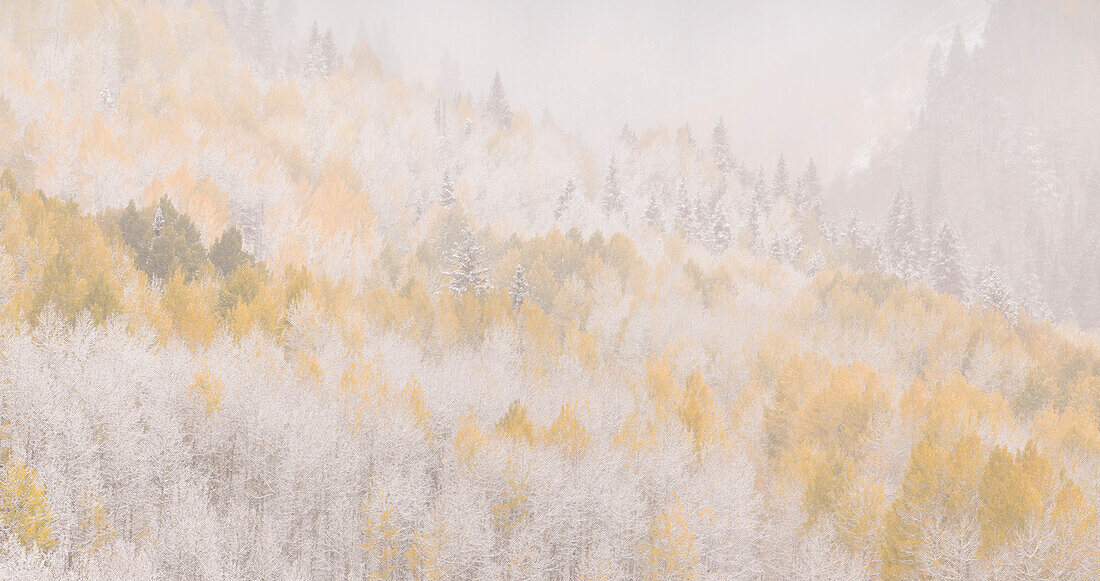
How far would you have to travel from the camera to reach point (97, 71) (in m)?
75.3

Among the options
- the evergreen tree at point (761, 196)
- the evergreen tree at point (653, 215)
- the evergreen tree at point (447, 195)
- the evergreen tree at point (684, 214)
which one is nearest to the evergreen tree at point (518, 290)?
the evergreen tree at point (447, 195)

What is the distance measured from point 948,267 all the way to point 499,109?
72.9m

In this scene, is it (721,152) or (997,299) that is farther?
(721,152)

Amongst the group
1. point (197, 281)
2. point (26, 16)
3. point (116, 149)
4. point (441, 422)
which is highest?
point (26, 16)

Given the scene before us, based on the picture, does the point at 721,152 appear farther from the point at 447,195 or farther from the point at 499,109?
the point at 447,195

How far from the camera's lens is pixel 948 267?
79.8 meters

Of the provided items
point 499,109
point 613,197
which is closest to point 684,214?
point 613,197

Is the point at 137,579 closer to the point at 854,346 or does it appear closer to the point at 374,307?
the point at 374,307

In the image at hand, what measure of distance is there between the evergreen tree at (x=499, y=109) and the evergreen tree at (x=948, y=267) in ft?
224

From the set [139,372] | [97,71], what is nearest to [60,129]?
[97,71]

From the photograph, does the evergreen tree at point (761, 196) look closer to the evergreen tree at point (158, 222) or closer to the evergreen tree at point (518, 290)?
the evergreen tree at point (518, 290)

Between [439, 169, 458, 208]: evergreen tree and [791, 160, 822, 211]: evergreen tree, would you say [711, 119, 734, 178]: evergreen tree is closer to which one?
[791, 160, 822, 211]: evergreen tree

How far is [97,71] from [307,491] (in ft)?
230

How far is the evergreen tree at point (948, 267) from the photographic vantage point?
79.6m
